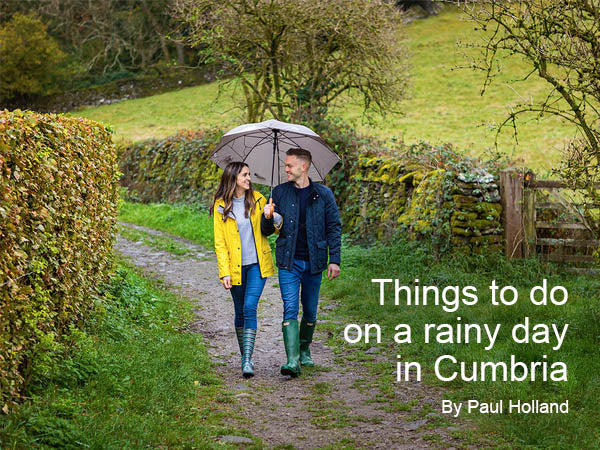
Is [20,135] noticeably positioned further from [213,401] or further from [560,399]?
[560,399]

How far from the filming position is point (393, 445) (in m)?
4.82

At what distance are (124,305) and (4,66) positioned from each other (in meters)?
40.7

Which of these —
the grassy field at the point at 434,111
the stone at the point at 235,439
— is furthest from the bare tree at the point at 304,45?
the stone at the point at 235,439

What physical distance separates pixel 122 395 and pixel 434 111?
27.1m

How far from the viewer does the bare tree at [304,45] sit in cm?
1585

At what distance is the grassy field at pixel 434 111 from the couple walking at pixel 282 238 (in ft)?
33.9

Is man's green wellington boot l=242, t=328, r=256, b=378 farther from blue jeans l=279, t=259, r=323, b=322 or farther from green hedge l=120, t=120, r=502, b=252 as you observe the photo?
green hedge l=120, t=120, r=502, b=252

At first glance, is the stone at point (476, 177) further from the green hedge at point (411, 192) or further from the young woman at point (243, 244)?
the young woman at point (243, 244)

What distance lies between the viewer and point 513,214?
11.4 meters

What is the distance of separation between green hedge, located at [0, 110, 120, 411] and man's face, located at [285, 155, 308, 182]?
6.93ft

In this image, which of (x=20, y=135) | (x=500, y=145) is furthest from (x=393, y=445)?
(x=500, y=145)

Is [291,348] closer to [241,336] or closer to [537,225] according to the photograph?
[241,336]

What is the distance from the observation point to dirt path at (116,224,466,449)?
4.98 metres

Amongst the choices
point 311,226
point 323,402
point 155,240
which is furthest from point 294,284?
point 155,240
